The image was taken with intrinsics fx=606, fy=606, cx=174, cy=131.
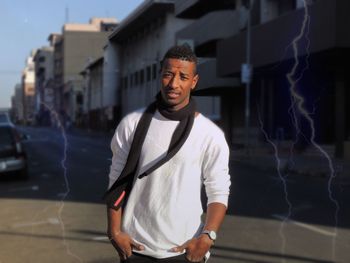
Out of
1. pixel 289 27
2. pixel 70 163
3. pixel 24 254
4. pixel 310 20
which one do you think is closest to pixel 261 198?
pixel 24 254

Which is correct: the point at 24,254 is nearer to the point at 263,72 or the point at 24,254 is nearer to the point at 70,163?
the point at 70,163

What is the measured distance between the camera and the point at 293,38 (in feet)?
75.7

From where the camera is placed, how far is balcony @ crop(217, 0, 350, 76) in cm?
2000

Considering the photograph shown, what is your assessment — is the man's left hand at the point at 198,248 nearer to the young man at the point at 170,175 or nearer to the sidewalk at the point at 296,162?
the young man at the point at 170,175

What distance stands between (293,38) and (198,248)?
2127cm

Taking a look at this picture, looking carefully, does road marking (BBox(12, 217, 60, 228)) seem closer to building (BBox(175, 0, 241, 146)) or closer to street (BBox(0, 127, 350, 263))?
street (BBox(0, 127, 350, 263))

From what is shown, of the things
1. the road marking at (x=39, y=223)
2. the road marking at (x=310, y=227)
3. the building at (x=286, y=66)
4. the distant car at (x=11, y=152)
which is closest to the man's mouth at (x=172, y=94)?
the road marking at (x=310, y=227)

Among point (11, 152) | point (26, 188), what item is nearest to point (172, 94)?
point (26, 188)

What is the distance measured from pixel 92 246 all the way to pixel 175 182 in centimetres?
461

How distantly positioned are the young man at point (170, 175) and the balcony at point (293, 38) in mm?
14107

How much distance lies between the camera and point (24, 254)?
680 cm

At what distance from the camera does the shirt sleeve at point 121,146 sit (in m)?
2.77

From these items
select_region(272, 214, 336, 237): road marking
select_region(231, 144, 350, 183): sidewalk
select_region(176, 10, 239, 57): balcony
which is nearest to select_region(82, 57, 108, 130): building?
select_region(231, 144, 350, 183): sidewalk

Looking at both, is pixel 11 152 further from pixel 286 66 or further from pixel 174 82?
pixel 174 82
